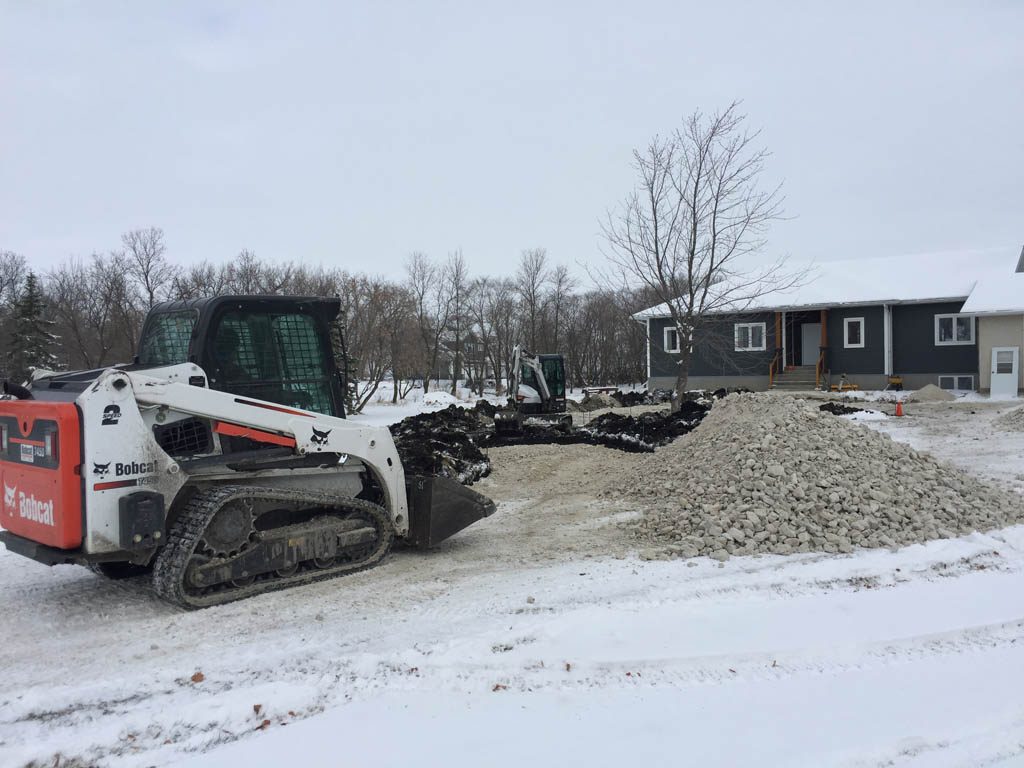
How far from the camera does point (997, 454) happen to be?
12062 millimetres

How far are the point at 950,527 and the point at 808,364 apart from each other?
25517 mm

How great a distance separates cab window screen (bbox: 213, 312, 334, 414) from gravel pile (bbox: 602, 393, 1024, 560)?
119 inches

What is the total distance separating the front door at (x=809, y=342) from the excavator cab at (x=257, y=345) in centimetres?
2824

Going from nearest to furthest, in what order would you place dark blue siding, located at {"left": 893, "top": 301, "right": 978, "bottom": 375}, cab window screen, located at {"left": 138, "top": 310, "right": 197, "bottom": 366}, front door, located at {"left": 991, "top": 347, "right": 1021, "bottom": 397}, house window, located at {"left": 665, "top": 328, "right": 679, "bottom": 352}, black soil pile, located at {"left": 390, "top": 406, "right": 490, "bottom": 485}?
cab window screen, located at {"left": 138, "top": 310, "right": 197, "bottom": 366}
black soil pile, located at {"left": 390, "top": 406, "right": 490, "bottom": 485}
front door, located at {"left": 991, "top": 347, "right": 1021, "bottom": 397}
dark blue siding, located at {"left": 893, "top": 301, "right": 978, "bottom": 375}
house window, located at {"left": 665, "top": 328, "right": 679, "bottom": 352}

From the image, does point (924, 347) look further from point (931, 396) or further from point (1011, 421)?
point (1011, 421)

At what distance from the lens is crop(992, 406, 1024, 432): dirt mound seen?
15151 mm

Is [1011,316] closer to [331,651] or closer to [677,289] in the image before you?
[677,289]

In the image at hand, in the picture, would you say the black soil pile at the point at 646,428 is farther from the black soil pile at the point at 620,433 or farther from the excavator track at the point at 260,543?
the excavator track at the point at 260,543

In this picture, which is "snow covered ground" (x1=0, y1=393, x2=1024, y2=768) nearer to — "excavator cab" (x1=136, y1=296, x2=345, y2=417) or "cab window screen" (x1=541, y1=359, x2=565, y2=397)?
"excavator cab" (x1=136, y1=296, x2=345, y2=417)

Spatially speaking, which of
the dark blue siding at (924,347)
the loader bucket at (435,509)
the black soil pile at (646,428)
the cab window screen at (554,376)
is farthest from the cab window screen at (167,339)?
the dark blue siding at (924,347)

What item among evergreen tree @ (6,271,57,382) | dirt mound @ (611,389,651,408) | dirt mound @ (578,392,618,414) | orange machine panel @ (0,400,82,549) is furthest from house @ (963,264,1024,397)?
evergreen tree @ (6,271,57,382)

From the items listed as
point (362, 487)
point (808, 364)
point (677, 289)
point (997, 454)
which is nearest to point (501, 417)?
point (677, 289)

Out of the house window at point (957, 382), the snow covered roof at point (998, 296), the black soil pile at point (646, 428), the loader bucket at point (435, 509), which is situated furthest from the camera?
the house window at point (957, 382)

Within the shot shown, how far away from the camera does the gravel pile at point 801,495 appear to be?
6.46 meters
